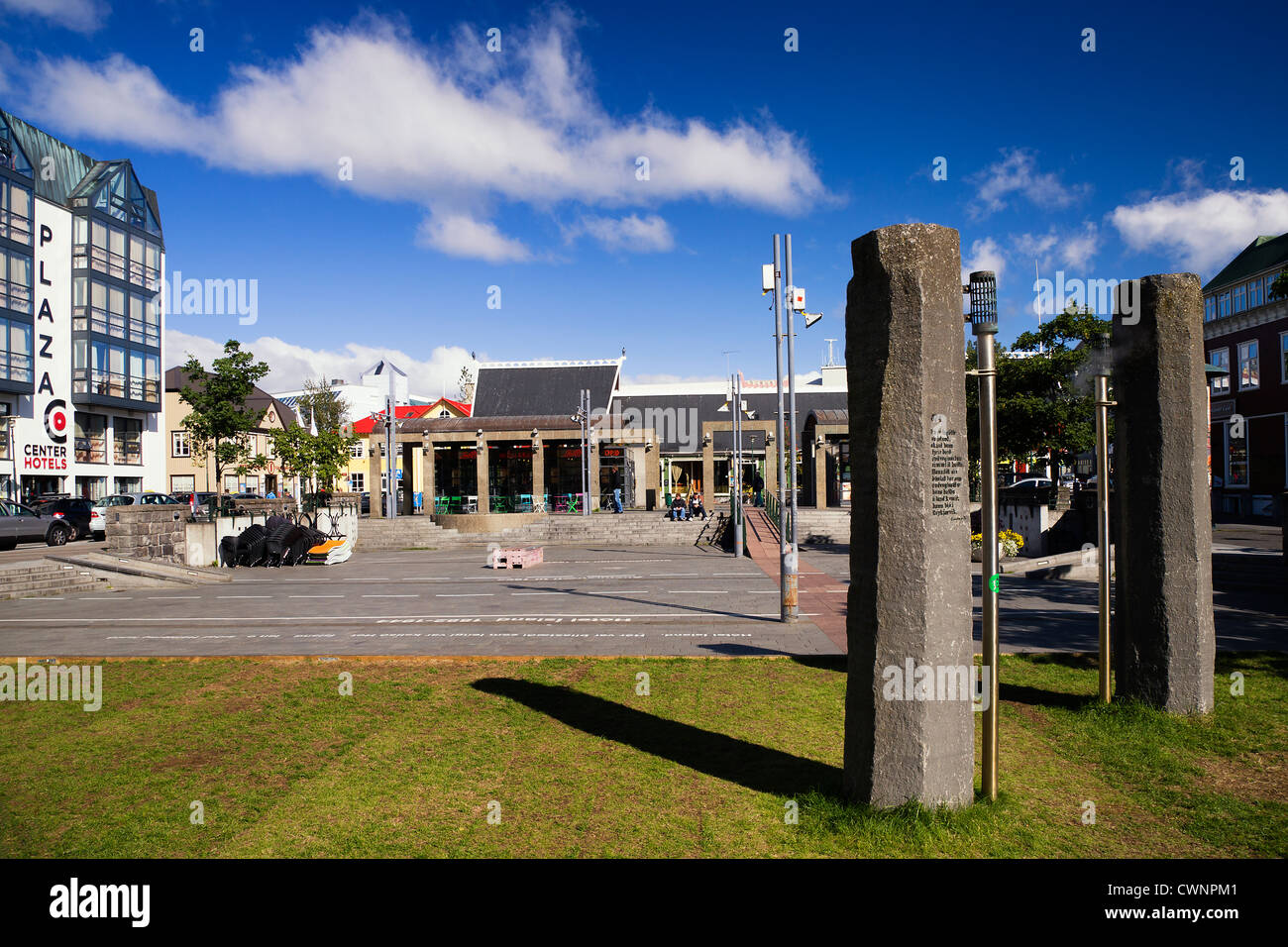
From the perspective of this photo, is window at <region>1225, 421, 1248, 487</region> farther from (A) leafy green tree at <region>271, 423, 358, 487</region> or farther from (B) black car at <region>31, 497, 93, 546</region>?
(B) black car at <region>31, 497, 93, 546</region>

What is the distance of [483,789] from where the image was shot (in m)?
6.25

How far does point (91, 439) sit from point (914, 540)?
174 feet

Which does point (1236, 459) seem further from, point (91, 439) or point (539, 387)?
point (91, 439)

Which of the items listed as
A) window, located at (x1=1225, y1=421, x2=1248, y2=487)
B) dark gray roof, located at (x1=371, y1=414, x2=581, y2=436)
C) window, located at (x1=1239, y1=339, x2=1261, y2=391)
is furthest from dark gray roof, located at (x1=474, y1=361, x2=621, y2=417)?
window, located at (x1=1239, y1=339, x2=1261, y2=391)

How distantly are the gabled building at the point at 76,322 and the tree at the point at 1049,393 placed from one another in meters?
46.9

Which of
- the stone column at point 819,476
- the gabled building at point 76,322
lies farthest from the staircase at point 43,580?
the stone column at point 819,476

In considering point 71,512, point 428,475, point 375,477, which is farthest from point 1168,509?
point 71,512

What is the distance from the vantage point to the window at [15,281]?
40000 mm

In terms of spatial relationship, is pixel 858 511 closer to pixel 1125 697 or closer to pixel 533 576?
pixel 1125 697

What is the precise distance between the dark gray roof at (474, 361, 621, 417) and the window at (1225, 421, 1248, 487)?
3481cm

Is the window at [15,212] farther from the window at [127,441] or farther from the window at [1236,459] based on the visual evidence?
the window at [1236,459]
